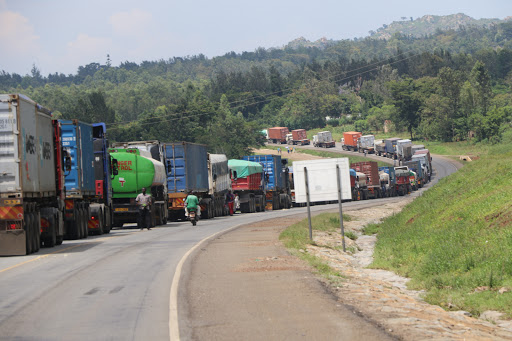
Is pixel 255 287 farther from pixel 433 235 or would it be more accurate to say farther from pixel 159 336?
pixel 433 235

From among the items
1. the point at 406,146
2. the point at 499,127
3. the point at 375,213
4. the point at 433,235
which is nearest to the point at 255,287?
the point at 433,235

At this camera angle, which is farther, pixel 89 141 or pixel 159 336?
pixel 89 141

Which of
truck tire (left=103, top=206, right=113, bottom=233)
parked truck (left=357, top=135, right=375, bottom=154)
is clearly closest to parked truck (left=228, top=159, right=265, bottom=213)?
truck tire (left=103, top=206, right=113, bottom=233)

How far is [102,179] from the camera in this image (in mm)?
32062

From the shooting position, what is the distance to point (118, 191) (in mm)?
35219

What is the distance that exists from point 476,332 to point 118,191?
89.1 feet

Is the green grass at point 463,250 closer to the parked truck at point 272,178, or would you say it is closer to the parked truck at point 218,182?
the parked truck at point 218,182

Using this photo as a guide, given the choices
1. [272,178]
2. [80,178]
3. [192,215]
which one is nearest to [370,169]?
[272,178]

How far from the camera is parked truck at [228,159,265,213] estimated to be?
55.3 meters

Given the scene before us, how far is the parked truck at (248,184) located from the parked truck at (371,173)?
2373 cm

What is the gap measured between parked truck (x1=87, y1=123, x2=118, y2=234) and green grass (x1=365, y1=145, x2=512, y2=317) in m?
11.8

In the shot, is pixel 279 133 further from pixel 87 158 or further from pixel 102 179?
pixel 87 158

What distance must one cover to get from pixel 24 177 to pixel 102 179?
37.5 ft

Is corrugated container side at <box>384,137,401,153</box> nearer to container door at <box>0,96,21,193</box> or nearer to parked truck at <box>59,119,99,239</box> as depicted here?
parked truck at <box>59,119,99,239</box>
